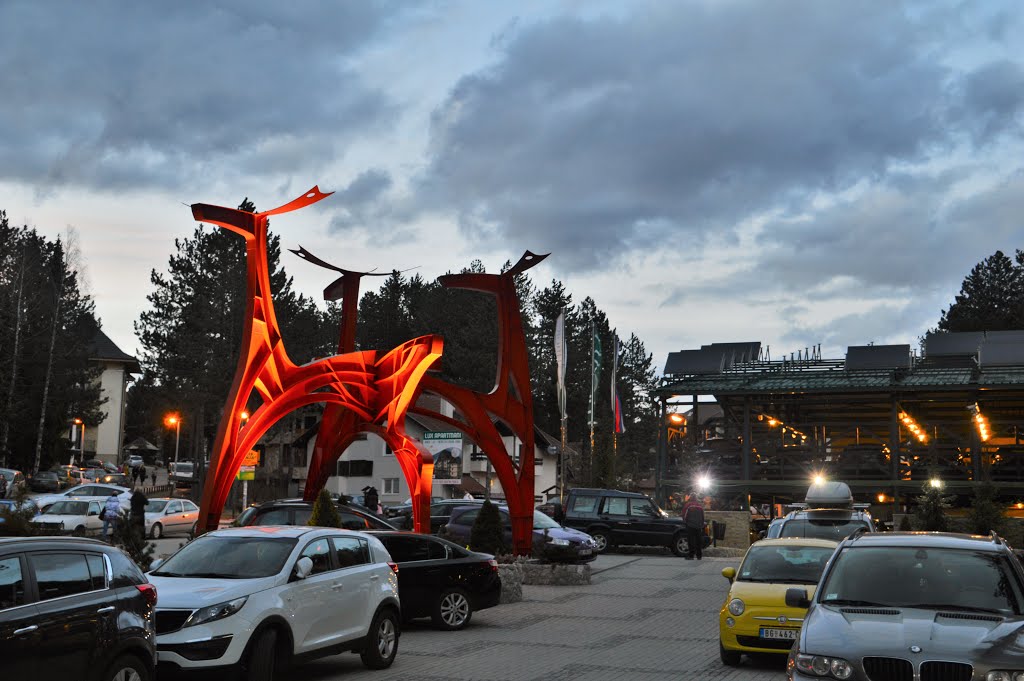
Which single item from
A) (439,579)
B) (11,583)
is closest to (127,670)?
(11,583)


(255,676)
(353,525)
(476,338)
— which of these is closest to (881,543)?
(255,676)

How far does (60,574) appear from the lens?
8.45 meters

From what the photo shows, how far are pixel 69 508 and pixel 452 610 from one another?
77.3 feet

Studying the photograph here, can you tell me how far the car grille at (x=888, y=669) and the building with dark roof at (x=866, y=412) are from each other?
125ft

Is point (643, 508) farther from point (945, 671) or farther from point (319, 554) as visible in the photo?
point (945, 671)

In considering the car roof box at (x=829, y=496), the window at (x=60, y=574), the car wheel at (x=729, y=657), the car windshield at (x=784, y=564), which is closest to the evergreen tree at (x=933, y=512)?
the car roof box at (x=829, y=496)

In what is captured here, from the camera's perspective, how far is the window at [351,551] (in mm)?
12766

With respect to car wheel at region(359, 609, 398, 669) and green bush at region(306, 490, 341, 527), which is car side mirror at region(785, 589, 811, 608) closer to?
car wheel at region(359, 609, 398, 669)

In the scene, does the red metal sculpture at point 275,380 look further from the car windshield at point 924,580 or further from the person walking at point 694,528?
the car windshield at point 924,580

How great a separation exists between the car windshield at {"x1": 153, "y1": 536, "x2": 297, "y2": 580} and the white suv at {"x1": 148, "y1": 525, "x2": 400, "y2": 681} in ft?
0.03

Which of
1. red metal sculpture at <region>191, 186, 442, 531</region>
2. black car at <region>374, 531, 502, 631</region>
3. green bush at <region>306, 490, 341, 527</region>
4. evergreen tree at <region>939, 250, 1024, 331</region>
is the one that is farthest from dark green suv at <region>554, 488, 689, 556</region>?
evergreen tree at <region>939, 250, 1024, 331</region>

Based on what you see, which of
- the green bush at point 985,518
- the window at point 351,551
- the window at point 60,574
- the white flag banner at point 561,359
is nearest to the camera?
the window at point 60,574

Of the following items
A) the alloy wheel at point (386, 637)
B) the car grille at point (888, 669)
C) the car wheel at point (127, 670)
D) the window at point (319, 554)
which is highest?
the window at point (319, 554)

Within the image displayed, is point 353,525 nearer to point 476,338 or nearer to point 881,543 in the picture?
point 881,543
